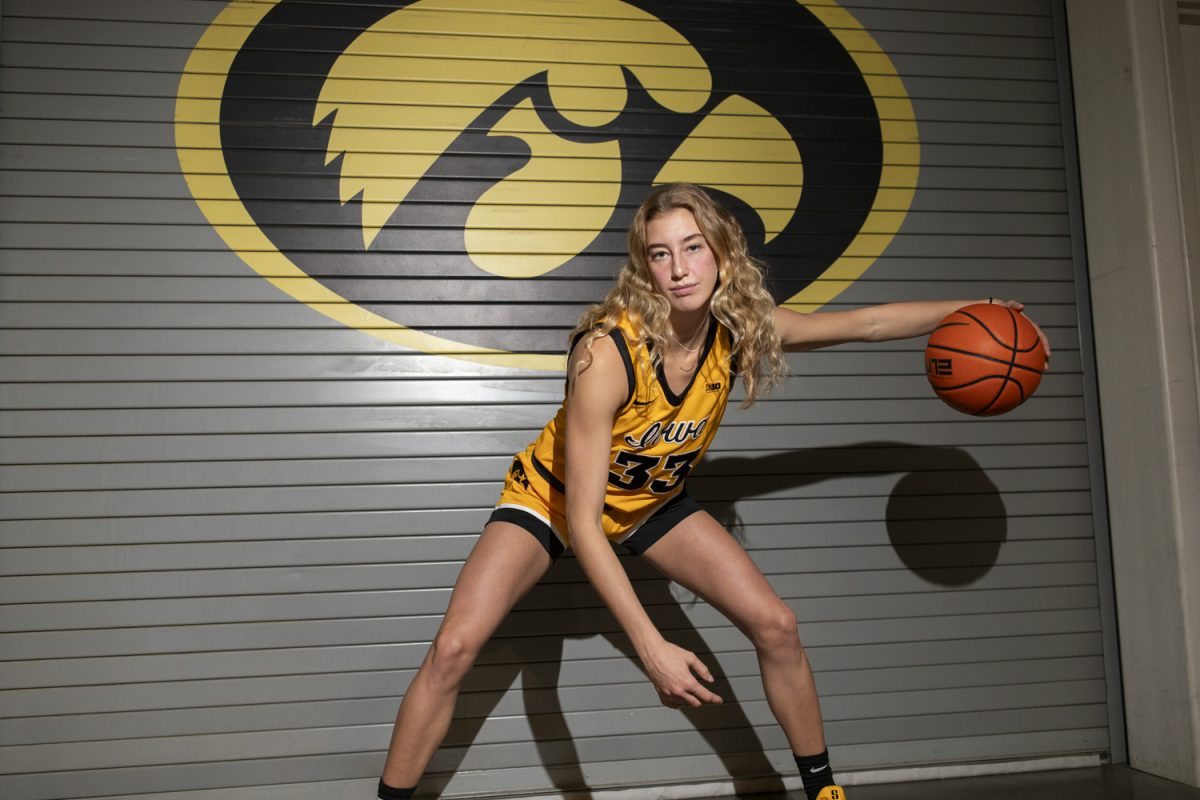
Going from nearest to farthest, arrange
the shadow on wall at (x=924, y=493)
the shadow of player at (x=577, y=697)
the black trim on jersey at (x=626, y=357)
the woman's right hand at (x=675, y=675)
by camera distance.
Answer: the woman's right hand at (x=675, y=675), the black trim on jersey at (x=626, y=357), the shadow of player at (x=577, y=697), the shadow on wall at (x=924, y=493)

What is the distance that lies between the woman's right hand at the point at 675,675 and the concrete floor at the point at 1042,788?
1.49 m

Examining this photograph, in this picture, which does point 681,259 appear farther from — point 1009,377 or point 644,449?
point 1009,377

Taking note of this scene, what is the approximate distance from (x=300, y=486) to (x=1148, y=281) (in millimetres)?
3216

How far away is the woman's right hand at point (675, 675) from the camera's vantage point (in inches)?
78.2

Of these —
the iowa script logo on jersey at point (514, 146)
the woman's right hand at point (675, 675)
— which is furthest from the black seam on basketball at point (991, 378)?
the woman's right hand at point (675, 675)

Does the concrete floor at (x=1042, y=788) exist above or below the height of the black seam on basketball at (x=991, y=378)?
below

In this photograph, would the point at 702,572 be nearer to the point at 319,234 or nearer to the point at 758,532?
the point at 758,532

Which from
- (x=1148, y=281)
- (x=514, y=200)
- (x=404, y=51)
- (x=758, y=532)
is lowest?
(x=758, y=532)

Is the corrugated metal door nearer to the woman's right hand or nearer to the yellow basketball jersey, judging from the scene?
the yellow basketball jersey

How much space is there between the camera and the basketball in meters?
2.68

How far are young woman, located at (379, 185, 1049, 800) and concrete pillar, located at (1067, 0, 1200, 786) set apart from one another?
1.00 m

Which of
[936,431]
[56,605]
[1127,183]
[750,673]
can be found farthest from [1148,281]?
[56,605]

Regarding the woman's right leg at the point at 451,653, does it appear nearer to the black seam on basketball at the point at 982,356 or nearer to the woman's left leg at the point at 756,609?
the woman's left leg at the point at 756,609

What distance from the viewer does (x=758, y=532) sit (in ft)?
11.4
